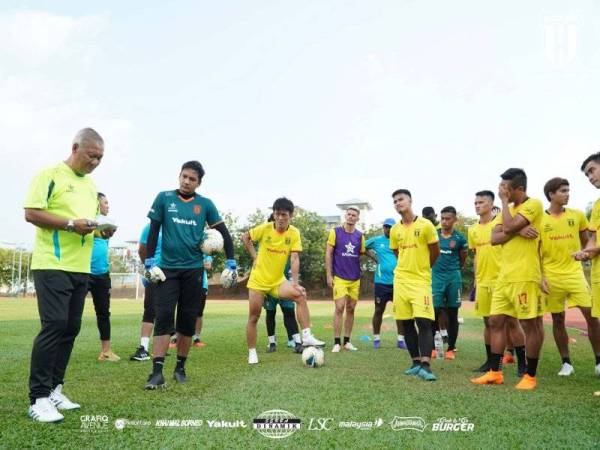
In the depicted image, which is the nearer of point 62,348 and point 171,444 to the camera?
point 171,444

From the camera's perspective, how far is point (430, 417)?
4.05 metres

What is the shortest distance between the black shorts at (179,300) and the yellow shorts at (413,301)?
2.69m

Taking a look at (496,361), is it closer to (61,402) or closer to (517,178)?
(517,178)

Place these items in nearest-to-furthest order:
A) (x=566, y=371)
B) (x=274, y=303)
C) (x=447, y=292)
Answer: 1. (x=566, y=371)
2. (x=447, y=292)
3. (x=274, y=303)

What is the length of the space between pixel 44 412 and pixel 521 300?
16.5 feet

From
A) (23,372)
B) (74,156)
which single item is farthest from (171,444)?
(23,372)

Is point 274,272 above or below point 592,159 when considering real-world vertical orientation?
below

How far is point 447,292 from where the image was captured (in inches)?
334

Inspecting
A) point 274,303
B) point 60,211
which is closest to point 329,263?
point 274,303

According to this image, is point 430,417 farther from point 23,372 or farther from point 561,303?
point 23,372

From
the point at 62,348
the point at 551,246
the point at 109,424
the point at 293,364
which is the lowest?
the point at 293,364

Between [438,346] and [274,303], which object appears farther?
[274,303]

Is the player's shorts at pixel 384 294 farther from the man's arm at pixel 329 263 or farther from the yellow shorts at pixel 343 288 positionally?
the man's arm at pixel 329 263

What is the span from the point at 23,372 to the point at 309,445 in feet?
15.0
